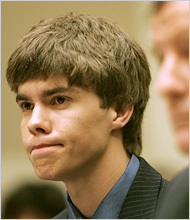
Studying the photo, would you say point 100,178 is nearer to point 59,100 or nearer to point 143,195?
point 143,195

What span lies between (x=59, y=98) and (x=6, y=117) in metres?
0.28

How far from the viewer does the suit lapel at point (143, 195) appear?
100 cm

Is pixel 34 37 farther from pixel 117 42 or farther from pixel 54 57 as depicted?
pixel 117 42

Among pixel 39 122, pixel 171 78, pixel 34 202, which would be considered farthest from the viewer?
pixel 34 202

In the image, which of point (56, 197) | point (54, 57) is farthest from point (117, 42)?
point (56, 197)

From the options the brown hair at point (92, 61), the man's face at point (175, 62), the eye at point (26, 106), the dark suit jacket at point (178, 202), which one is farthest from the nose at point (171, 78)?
the eye at point (26, 106)

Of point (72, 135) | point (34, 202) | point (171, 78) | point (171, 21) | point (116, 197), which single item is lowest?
point (34, 202)

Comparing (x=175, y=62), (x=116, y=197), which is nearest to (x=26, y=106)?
(x=116, y=197)

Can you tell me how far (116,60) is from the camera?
109cm

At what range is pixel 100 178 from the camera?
1101 millimetres

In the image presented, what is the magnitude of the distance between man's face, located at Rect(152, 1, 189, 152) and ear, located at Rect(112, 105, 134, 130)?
359mm

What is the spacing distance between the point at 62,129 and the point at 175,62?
15.3 inches

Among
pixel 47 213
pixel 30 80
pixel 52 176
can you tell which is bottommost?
pixel 47 213

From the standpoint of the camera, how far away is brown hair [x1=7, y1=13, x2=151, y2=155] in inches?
41.3
